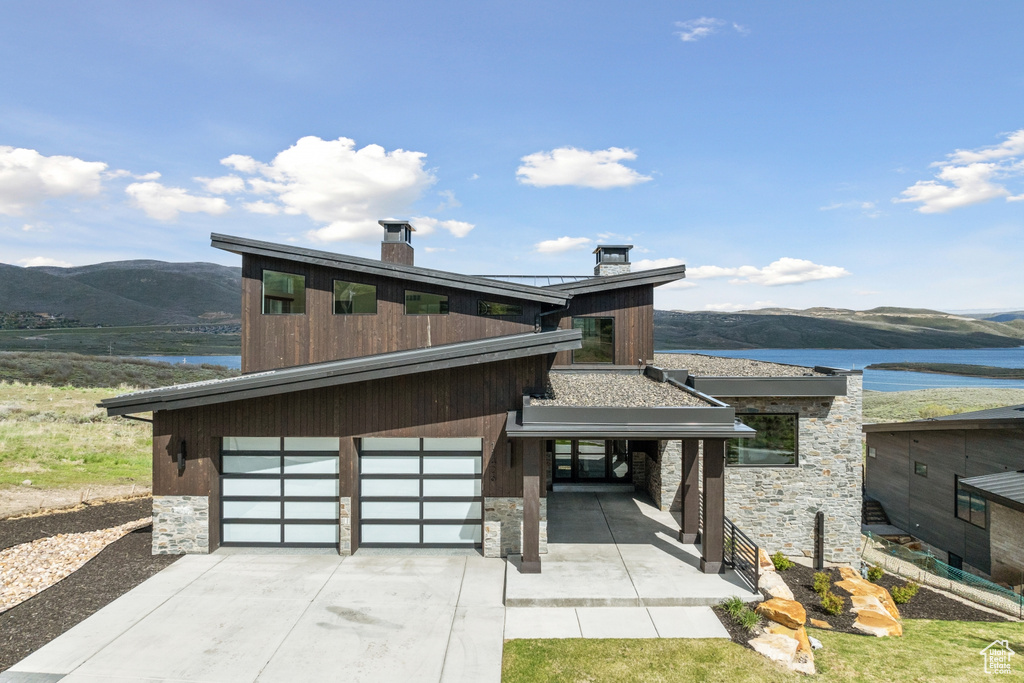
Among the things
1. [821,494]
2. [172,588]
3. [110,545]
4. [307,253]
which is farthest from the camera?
[821,494]

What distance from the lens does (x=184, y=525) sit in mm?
10656

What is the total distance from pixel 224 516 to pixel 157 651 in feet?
13.3

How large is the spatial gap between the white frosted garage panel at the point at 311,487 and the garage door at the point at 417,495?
63 cm

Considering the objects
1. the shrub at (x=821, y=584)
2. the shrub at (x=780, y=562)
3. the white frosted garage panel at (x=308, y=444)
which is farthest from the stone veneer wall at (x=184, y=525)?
the shrub at (x=780, y=562)

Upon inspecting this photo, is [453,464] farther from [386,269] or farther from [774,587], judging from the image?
[774,587]

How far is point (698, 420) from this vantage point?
9.48 meters

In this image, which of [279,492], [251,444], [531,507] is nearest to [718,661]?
[531,507]

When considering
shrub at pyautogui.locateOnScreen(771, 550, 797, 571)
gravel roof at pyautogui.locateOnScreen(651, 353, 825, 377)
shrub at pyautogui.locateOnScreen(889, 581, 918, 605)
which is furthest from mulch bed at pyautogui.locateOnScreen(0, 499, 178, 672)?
shrub at pyautogui.locateOnScreen(889, 581, 918, 605)

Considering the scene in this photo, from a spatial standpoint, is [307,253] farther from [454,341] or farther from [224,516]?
[224,516]

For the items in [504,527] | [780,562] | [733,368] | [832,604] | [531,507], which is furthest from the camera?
[733,368]

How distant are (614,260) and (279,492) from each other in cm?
1260

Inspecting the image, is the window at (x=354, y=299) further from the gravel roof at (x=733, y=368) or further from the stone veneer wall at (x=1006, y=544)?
the stone veneer wall at (x=1006, y=544)

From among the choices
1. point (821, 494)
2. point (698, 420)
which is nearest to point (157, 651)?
point (698, 420)

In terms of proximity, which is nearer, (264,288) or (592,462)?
(264,288)
